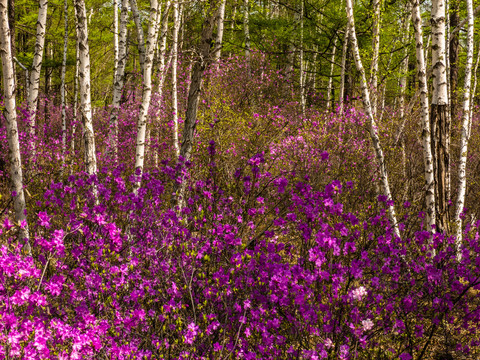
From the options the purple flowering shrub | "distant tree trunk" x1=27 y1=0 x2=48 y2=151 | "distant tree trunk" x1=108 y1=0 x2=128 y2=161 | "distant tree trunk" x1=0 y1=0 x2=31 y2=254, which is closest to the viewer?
the purple flowering shrub

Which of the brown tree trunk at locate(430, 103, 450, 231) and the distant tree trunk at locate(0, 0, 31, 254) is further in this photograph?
the brown tree trunk at locate(430, 103, 450, 231)

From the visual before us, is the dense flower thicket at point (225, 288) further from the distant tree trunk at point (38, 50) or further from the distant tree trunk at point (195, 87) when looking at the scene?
the distant tree trunk at point (38, 50)

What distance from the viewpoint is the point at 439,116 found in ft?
15.3

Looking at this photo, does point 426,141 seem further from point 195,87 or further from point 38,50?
point 38,50

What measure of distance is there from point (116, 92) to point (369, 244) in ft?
19.8

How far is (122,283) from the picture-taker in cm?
310

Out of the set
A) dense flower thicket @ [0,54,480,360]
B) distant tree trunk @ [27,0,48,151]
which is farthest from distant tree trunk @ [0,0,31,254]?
distant tree trunk @ [27,0,48,151]

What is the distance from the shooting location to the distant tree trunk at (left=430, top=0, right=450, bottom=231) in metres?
4.47

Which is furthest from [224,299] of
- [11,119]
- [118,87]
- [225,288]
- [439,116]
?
[118,87]

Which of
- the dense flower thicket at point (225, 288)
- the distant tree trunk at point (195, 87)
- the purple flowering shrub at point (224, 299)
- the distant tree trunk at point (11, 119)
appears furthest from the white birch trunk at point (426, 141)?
the distant tree trunk at point (11, 119)

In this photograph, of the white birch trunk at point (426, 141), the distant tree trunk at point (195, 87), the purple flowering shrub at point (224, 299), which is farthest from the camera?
the distant tree trunk at point (195, 87)

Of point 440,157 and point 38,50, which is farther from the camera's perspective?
point 38,50

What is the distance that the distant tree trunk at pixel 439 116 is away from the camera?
14.7 feet

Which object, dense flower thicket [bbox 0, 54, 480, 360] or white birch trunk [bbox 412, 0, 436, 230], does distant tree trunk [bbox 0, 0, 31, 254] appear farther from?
white birch trunk [bbox 412, 0, 436, 230]
